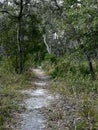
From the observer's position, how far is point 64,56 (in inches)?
914

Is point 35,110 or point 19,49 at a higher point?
point 19,49

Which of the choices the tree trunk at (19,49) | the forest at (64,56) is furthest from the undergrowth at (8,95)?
the tree trunk at (19,49)

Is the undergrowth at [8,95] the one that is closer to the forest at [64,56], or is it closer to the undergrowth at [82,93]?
the forest at [64,56]

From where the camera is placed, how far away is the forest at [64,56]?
36.3 feet

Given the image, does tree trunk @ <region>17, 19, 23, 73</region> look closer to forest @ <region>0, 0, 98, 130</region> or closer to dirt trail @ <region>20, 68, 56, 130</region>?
forest @ <region>0, 0, 98, 130</region>

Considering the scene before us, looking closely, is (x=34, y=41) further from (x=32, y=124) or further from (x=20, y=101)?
(x=32, y=124)

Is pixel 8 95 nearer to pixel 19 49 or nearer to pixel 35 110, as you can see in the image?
pixel 35 110

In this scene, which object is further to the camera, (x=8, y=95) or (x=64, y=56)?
(x=64, y=56)

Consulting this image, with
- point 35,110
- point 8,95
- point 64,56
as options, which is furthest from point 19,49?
point 35,110

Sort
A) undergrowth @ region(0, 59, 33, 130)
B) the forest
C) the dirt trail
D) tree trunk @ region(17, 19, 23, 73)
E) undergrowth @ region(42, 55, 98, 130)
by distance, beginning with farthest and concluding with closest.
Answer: tree trunk @ region(17, 19, 23, 73)
the forest
undergrowth @ region(0, 59, 33, 130)
the dirt trail
undergrowth @ region(42, 55, 98, 130)

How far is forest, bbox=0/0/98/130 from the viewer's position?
11.1 meters

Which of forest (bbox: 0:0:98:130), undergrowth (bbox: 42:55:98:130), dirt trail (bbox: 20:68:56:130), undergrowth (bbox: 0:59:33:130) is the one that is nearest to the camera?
undergrowth (bbox: 42:55:98:130)

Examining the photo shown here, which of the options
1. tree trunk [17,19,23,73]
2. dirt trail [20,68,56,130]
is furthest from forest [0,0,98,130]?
dirt trail [20,68,56,130]

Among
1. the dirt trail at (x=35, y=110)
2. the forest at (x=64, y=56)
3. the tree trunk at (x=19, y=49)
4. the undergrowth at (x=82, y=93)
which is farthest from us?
the tree trunk at (x=19, y=49)
